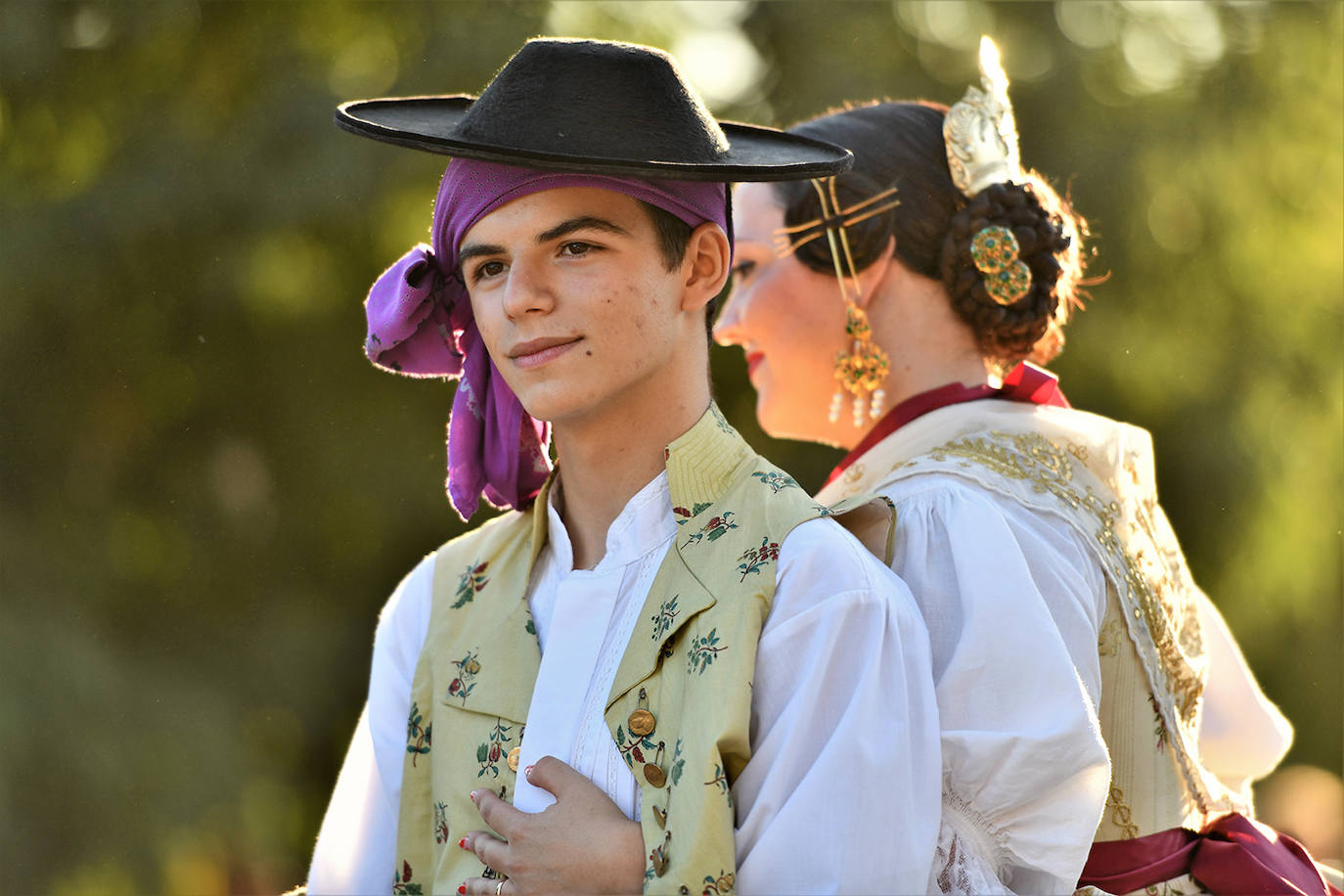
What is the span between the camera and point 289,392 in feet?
18.4

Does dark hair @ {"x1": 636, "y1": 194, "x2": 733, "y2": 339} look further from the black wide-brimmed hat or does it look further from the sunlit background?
the sunlit background

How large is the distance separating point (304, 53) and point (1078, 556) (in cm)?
376

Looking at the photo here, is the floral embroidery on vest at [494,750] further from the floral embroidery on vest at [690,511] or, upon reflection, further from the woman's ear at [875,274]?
the woman's ear at [875,274]

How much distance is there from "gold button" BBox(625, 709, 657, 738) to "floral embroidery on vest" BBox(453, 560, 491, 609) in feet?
1.57

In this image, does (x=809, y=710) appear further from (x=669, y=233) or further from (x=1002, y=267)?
(x=1002, y=267)

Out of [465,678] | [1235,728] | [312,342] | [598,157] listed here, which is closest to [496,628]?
[465,678]

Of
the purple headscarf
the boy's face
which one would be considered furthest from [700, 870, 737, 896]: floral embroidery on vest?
the purple headscarf

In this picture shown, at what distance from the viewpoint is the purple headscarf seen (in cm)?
216

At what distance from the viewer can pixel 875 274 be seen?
3061 mm

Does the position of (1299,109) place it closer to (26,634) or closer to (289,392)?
(289,392)

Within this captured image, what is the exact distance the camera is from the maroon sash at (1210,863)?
101 inches

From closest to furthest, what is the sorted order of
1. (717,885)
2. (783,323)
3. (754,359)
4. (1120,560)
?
(717,885) → (1120,560) → (783,323) → (754,359)

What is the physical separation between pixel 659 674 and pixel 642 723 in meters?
0.08

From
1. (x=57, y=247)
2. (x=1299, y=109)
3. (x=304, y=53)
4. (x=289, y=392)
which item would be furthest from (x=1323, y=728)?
(x=57, y=247)
